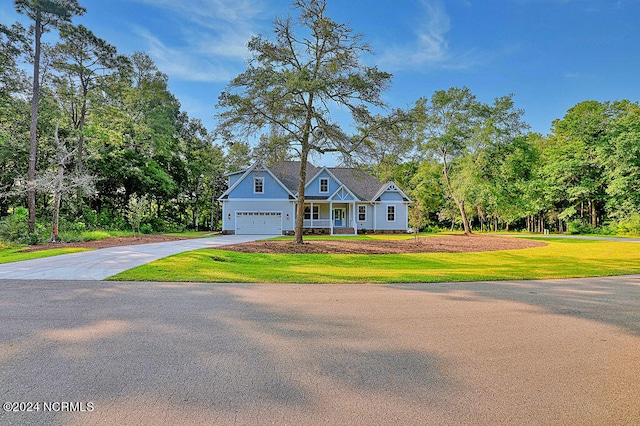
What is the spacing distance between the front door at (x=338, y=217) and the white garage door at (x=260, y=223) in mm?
5737

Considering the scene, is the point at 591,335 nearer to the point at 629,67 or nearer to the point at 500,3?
the point at 500,3

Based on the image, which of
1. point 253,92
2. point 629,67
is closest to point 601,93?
point 629,67

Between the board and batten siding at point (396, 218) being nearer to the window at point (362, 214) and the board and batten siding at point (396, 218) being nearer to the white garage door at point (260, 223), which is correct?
the window at point (362, 214)

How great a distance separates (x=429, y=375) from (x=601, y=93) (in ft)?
123

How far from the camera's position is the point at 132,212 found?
18609mm

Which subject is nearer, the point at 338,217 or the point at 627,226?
the point at 627,226

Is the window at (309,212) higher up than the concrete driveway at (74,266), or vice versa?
the window at (309,212)

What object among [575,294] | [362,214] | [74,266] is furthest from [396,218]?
[74,266]

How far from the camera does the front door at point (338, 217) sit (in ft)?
97.1

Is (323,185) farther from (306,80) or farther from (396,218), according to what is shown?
(306,80)

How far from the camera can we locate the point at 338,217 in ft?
Result: 97.9

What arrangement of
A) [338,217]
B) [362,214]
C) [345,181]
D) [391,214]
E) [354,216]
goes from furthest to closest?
1. [345,181]
2. [338,217]
3. [362,214]
4. [391,214]
5. [354,216]

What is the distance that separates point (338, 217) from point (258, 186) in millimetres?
8351

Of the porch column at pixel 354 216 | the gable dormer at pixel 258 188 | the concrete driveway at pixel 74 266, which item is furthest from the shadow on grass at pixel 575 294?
the gable dormer at pixel 258 188
